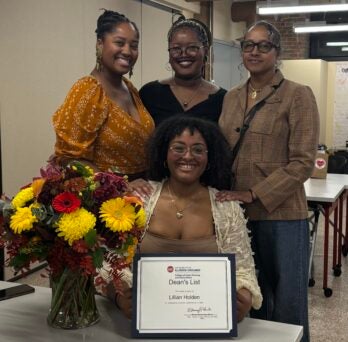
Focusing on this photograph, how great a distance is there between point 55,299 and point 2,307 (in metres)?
0.27

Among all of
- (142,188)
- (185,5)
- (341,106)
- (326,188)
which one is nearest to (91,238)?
(142,188)

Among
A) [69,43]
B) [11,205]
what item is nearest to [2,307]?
[11,205]

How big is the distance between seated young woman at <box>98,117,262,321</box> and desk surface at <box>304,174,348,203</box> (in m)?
2.05

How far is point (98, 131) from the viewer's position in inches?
84.9

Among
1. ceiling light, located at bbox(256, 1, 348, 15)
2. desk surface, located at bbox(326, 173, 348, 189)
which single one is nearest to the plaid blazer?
desk surface, located at bbox(326, 173, 348, 189)

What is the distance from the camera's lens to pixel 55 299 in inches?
59.7

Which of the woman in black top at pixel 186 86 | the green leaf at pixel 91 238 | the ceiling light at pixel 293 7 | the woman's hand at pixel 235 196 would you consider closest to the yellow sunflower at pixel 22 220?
the green leaf at pixel 91 238

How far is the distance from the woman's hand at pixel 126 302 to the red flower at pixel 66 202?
374mm

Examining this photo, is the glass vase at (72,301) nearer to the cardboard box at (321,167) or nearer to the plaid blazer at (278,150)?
the plaid blazer at (278,150)

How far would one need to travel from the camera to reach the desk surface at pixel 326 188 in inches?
155

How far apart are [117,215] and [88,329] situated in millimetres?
377

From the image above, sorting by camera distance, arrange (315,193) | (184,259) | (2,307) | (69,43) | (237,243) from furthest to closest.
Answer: (69,43) < (315,193) < (237,243) < (2,307) < (184,259)

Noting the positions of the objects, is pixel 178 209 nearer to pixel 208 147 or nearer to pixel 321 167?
pixel 208 147

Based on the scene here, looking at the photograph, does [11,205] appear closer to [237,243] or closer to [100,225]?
A: [100,225]
